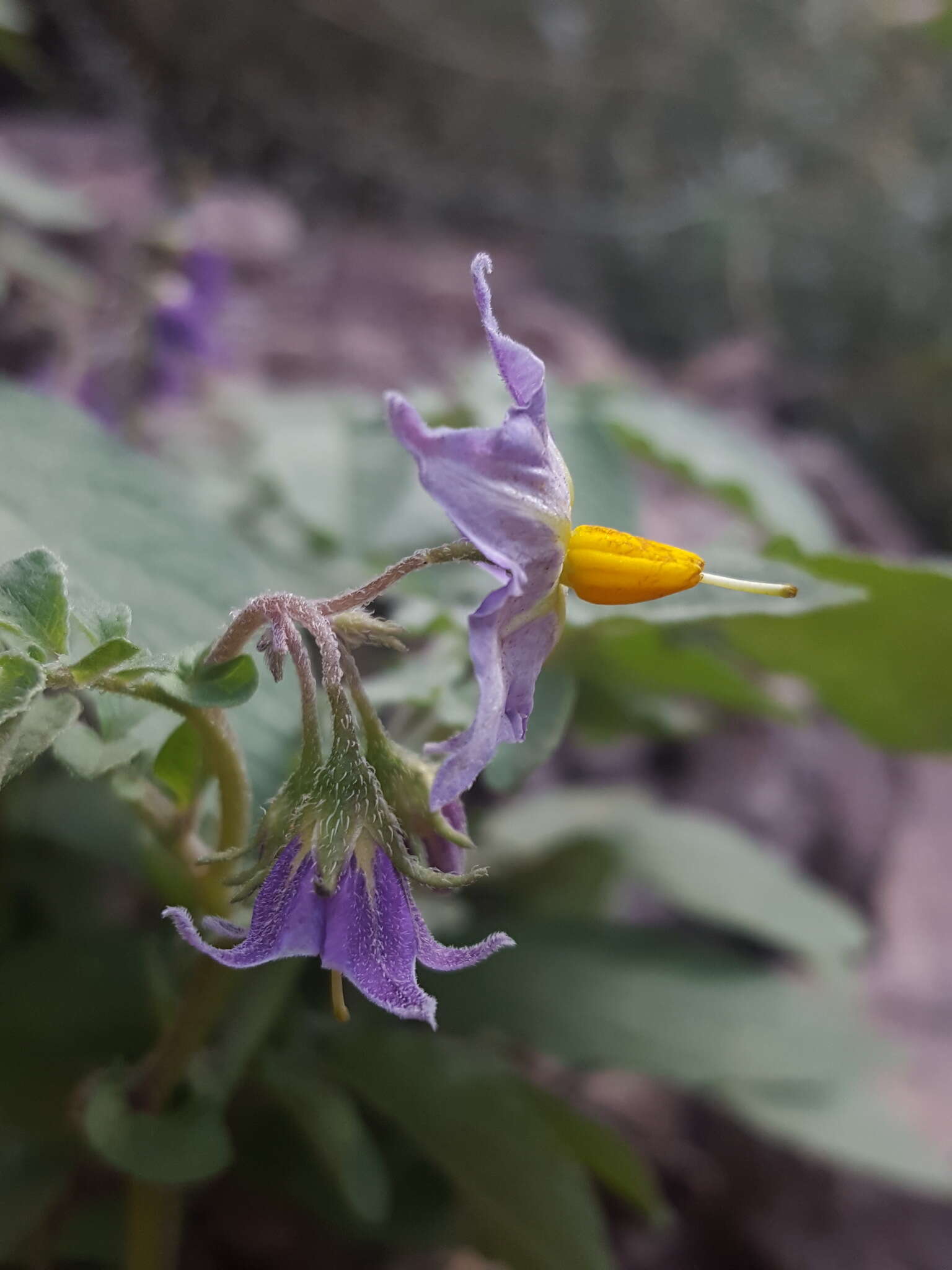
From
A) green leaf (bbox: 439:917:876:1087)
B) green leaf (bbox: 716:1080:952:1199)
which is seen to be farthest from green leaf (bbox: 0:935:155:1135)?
green leaf (bbox: 716:1080:952:1199)

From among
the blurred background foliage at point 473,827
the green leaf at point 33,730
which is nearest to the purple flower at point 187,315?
the blurred background foliage at point 473,827

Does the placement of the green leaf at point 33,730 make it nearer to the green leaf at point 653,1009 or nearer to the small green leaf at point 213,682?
the small green leaf at point 213,682

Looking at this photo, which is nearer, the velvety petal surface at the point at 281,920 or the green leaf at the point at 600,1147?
the velvety petal surface at the point at 281,920

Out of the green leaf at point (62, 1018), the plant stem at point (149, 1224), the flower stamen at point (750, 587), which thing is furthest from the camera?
the green leaf at point (62, 1018)

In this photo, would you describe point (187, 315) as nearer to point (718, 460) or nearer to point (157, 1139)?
point (718, 460)

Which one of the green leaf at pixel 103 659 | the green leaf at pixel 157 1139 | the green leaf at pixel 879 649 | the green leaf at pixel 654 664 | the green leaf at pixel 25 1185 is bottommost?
the green leaf at pixel 25 1185

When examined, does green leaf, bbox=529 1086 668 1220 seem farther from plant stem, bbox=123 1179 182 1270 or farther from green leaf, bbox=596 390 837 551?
green leaf, bbox=596 390 837 551
